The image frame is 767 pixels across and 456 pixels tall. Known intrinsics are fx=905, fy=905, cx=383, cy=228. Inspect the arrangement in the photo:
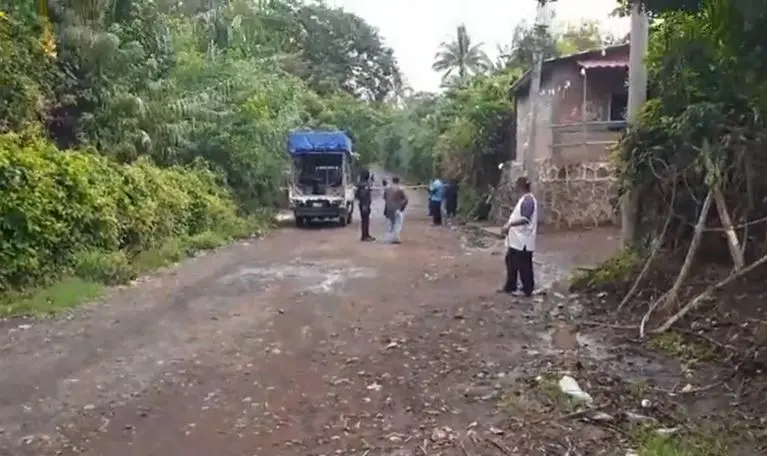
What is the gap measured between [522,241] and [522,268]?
1.57 feet

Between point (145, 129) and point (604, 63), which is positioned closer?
point (145, 129)

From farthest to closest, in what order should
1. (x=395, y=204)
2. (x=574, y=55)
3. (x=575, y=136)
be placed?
(x=574, y=55) < (x=575, y=136) < (x=395, y=204)

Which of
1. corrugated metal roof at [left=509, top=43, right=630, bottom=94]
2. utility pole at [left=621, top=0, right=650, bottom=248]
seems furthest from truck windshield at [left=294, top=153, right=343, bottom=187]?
utility pole at [left=621, top=0, right=650, bottom=248]

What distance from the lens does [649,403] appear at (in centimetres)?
707

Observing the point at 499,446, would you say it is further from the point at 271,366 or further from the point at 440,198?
the point at 440,198

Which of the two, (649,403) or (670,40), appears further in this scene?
(670,40)

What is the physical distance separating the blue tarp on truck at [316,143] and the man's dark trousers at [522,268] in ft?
59.9

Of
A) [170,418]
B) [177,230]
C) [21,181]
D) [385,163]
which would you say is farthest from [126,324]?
[385,163]

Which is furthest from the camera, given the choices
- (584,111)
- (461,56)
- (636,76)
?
(461,56)

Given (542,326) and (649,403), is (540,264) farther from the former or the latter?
(649,403)

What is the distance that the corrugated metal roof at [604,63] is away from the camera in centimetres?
2677

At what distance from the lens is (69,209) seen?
14.5m

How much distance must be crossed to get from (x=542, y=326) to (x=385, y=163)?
67.9 meters

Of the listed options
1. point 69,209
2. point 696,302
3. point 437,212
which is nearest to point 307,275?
point 69,209
